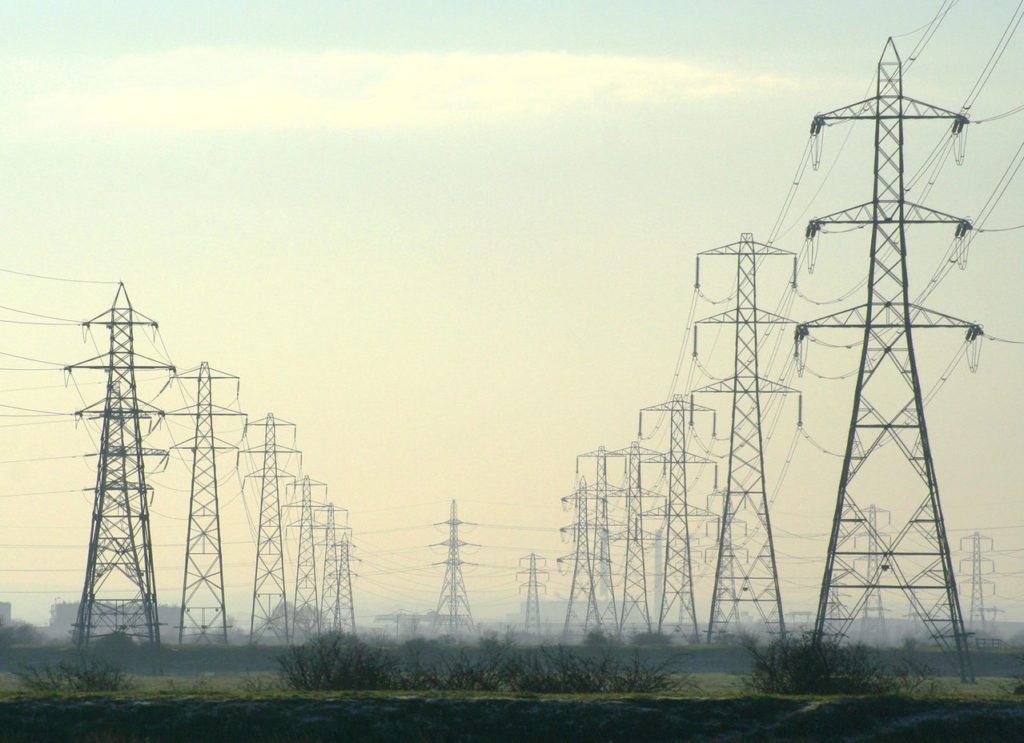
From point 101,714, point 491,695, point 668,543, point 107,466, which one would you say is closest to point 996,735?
point 491,695

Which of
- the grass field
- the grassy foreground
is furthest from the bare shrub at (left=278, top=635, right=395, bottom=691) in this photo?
the grassy foreground

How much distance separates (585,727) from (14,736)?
11.0 m

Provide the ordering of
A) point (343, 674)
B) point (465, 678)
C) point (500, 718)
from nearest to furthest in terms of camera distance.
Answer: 1. point (500, 718)
2. point (465, 678)
3. point (343, 674)

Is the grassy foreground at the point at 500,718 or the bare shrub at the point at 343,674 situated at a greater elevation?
the bare shrub at the point at 343,674

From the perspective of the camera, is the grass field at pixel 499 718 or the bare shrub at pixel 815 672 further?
the bare shrub at pixel 815 672

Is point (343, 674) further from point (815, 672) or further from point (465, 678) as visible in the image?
point (815, 672)

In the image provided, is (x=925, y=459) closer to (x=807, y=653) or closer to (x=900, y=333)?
(x=900, y=333)

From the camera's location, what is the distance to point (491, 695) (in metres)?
32.9

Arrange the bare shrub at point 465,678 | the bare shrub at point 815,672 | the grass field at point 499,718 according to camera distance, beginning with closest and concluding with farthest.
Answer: the grass field at point 499,718 < the bare shrub at point 465,678 < the bare shrub at point 815,672

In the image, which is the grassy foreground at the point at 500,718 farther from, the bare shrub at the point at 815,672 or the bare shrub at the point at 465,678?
the bare shrub at the point at 815,672

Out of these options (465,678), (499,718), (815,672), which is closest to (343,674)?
(465,678)

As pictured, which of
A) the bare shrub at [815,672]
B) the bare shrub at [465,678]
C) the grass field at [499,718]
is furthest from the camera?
the bare shrub at [815,672]

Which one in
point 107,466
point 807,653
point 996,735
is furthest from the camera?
point 107,466

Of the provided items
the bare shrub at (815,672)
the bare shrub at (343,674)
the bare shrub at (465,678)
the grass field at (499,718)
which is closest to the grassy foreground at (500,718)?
the grass field at (499,718)
